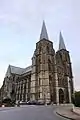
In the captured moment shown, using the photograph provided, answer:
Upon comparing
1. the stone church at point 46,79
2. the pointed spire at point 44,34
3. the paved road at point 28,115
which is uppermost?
the pointed spire at point 44,34

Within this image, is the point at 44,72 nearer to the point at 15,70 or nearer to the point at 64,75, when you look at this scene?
the point at 64,75

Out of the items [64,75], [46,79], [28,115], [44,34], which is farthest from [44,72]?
[28,115]

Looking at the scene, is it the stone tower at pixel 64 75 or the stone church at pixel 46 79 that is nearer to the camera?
the stone church at pixel 46 79

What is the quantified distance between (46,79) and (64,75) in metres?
12.8

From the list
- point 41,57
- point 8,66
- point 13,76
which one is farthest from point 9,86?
point 41,57

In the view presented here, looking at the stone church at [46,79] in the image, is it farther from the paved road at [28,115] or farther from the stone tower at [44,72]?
the paved road at [28,115]

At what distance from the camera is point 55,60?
6556 centimetres

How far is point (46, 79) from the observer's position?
5816 centimetres

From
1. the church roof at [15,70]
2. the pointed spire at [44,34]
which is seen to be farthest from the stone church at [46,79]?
the church roof at [15,70]

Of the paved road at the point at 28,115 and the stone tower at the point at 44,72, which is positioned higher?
the stone tower at the point at 44,72

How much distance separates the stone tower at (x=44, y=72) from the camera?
56.7 meters

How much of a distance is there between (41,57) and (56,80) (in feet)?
34.5

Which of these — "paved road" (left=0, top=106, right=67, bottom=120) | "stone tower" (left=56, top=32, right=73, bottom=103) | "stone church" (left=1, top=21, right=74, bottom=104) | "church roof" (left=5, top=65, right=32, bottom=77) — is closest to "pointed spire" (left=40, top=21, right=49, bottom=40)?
"stone church" (left=1, top=21, right=74, bottom=104)

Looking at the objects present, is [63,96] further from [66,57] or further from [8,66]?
[8,66]
